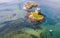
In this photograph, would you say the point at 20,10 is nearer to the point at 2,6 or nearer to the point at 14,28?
the point at 2,6

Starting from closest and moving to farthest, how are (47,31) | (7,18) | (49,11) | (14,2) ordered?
(47,31) → (7,18) → (49,11) → (14,2)

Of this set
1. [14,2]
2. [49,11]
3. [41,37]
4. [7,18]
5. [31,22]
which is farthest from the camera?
[14,2]

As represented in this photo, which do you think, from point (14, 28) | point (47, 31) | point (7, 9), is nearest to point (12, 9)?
point (7, 9)

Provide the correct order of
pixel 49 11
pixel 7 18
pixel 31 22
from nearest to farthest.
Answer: pixel 31 22
pixel 7 18
pixel 49 11

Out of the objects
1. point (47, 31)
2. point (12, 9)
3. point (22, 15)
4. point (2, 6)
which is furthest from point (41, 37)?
point (2, 6)

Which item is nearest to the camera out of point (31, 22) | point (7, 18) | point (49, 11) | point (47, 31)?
point (47, 31)

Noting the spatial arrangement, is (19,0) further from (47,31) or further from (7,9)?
(47,31)

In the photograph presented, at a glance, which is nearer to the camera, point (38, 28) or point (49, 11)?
point (38, 28)

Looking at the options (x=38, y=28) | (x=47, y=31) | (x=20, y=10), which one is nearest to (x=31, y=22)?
(x=38, y=28)

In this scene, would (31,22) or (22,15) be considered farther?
(22,15)
